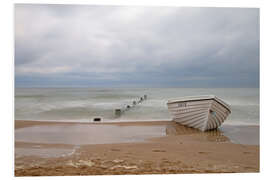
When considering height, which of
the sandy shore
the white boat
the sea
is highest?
the white boat

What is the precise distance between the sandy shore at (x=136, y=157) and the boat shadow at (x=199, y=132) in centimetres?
31

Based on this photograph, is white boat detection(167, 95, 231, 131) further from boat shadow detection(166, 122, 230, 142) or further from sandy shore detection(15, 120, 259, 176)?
sandy shore detection(15, 120, 259, 176)

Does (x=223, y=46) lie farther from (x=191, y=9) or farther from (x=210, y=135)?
(x=210, y=135)

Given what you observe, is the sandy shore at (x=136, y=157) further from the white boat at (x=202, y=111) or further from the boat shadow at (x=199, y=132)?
the white boat at (x=202, y=111)

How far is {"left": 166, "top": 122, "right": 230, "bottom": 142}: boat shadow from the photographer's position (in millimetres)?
5266

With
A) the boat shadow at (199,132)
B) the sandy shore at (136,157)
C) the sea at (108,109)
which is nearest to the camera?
the sandy shore at (136,157)

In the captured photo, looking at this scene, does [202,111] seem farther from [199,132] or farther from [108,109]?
[108,109]

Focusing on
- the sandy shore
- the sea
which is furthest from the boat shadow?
the sea

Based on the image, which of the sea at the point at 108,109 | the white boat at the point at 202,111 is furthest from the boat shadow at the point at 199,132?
the sea at the point at 108,109

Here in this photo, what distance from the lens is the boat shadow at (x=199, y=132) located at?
527 cm

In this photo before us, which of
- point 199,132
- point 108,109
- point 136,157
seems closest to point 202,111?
point 199,132

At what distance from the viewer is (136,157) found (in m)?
3.65

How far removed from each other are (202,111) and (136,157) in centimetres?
280

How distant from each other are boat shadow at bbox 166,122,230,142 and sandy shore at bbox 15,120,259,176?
31 cm
